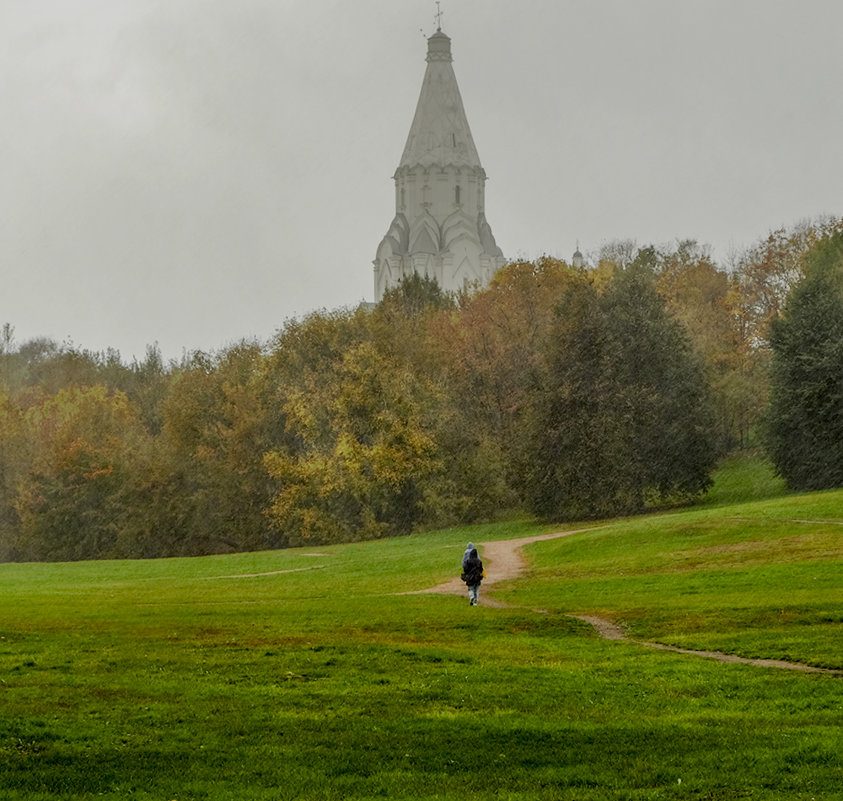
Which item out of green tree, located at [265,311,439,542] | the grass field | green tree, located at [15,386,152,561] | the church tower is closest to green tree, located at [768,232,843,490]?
green tree, located at [265,311,439,542]

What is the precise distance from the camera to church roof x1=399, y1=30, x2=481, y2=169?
166000 millimetres

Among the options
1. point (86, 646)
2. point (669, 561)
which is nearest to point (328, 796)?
point (86, 646)

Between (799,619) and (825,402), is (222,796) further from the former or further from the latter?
(825,402)

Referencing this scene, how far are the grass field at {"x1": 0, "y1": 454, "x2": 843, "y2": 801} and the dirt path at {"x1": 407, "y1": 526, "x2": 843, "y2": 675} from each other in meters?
0.45

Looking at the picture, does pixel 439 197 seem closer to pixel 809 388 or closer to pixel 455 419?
pixel 455 419

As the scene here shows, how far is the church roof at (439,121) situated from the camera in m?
166

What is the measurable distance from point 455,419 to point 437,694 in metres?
55.3

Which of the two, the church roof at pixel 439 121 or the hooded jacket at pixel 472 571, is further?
the church roof at pixel 439 121

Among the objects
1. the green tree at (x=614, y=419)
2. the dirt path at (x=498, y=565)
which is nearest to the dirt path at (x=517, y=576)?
the dirt path at (x=498, y=565)

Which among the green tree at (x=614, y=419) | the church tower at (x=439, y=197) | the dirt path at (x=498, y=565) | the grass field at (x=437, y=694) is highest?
the church tower at (x=439, y=197)

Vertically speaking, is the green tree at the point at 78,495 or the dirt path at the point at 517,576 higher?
the green tree at the point at 78,495

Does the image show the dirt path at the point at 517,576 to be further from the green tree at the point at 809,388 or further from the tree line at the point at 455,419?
the green tree at the point at 809,388

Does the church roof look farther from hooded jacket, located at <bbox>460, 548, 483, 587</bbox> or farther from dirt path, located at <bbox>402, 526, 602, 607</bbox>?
hooded jacket, located at <bbox>460, 548, 483, 587</bbox>

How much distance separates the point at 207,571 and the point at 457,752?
1614 inches
